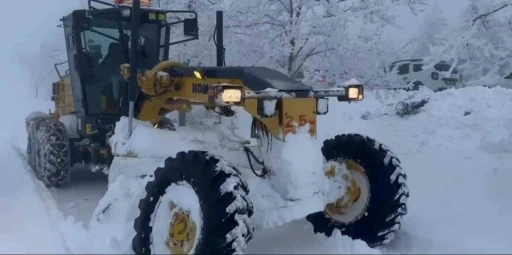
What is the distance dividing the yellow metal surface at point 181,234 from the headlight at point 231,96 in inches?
35.7

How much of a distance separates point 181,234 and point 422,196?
351 centimetres

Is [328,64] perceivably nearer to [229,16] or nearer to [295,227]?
[229,16]

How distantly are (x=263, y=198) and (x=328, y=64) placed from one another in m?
7.91

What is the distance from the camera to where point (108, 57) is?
816 centimetres

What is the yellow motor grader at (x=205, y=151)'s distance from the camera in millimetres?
4480

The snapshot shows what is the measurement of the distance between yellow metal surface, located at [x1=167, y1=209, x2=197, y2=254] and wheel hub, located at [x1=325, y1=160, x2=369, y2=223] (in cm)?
149

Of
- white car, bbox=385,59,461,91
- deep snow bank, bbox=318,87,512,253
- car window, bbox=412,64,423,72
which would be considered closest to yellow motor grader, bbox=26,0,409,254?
deep snow bank, bbox=318,87,512,253

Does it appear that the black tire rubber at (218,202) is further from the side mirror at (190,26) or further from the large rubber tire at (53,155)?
the large rubber tire at (53,155)

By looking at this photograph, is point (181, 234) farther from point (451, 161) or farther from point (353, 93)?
point (451, 161)

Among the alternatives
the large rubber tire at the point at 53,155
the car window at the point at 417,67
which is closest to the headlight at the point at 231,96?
the large rubber tire at the point at 53,155

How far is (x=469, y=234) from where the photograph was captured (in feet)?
18.6

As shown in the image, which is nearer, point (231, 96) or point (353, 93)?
point (231, 96)

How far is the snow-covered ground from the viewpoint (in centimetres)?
541

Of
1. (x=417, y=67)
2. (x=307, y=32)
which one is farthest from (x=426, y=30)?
(x=307, y=32)
